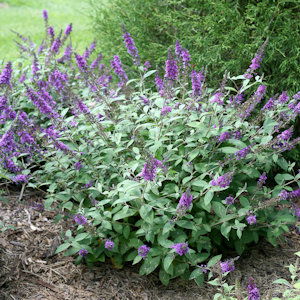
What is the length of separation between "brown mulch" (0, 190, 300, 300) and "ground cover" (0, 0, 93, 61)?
617 cm

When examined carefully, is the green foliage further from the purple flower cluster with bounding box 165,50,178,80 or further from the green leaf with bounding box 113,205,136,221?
the green leaf with bounding box 113,205,136,221

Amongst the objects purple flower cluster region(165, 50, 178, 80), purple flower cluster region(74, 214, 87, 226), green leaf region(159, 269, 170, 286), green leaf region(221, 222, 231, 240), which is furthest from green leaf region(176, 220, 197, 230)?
purple flower cluster region(165, 50, 178, 80)

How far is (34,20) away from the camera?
1261cm

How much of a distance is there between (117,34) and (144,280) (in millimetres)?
3587

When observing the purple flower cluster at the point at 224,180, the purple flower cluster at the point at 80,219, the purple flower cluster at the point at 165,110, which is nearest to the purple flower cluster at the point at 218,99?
the purple flower cluster at the point at 165,110

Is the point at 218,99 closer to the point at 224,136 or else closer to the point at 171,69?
the point at 224,136

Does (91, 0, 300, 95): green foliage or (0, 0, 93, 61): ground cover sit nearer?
(91, 0, 300, 95): green foliage

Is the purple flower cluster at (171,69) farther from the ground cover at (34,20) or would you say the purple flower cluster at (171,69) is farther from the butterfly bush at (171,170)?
the ground cover at (34,20)

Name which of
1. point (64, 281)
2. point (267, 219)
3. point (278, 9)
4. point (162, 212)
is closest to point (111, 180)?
point (162, 212)

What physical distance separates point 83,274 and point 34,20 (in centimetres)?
1096

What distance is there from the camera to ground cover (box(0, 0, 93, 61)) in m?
10.1

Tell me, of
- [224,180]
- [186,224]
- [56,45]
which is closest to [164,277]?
[186,224]

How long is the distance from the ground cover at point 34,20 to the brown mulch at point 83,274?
20.2ft

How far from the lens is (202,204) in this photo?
10.2ft
